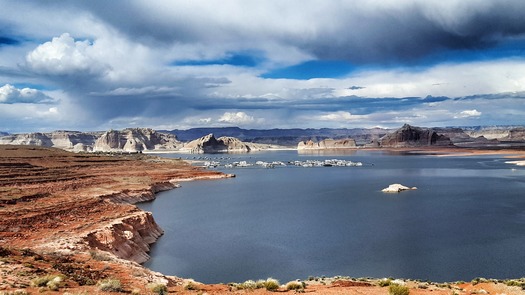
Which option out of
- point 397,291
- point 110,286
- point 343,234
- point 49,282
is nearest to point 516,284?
point 397,291

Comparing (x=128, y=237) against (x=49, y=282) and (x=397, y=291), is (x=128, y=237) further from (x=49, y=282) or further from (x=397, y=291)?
(x=397, y=291)

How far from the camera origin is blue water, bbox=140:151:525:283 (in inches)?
1275

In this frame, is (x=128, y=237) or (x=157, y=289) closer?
(x=157, y=289)

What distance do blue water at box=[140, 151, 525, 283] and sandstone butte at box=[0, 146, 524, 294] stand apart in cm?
415

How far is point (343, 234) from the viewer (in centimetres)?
4419

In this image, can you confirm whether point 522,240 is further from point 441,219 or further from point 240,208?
point 240,208

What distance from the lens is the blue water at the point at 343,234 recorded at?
106 feet

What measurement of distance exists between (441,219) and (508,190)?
35241 millimetres

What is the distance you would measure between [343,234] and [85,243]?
24161mm

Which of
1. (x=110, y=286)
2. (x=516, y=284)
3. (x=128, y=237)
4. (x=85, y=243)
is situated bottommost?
(x=128, y=237)

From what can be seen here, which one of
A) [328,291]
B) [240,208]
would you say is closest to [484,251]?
[328,291]

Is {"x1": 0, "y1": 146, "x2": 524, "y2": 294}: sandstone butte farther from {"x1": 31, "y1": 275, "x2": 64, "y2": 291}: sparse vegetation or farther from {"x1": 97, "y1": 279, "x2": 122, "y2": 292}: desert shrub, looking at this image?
{"x1": 97, "y1": 279, "x2": 122, "y2": 292}: desert shrub

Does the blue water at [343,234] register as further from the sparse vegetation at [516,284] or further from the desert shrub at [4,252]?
the desert shrub at [4,252]

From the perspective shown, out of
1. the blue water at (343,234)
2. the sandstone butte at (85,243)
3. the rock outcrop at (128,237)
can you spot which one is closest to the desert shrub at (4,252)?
the sandstone butte at (85,243)
